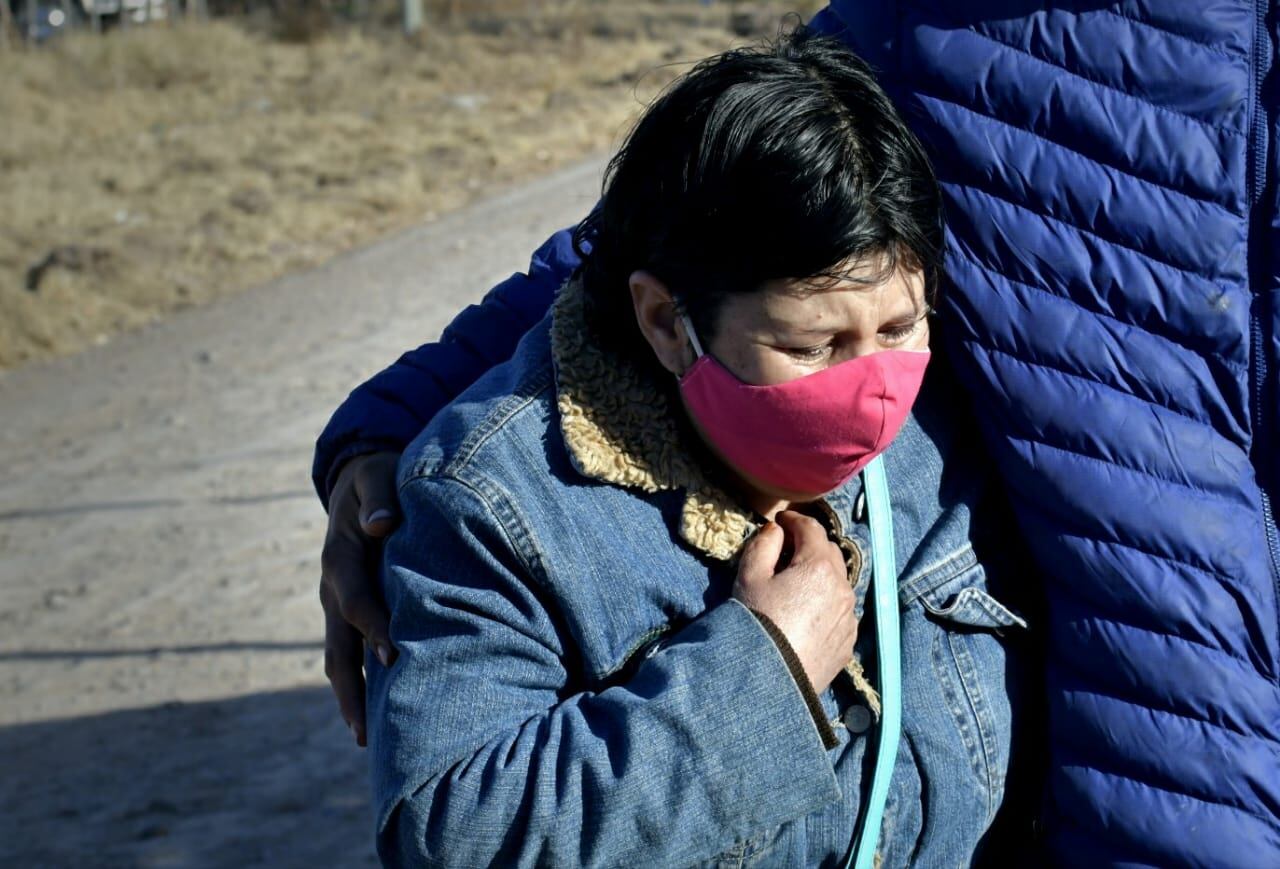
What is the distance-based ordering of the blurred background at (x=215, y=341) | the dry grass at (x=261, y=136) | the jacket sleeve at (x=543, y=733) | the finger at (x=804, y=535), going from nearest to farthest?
the jacket sleeve at (x=543, y=733) → the finger at (x=804, y=535) → the blurred background at (x=215, y=341) → the dry grass at (x=261, y=136)

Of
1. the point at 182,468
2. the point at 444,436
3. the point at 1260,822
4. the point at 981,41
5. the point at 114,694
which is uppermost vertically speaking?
the point at 981,41

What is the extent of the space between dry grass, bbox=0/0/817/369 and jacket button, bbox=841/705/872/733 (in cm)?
780

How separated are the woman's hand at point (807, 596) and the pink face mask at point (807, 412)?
0.09 metres

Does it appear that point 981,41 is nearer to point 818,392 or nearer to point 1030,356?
point 1030,356

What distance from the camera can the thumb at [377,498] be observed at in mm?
1950

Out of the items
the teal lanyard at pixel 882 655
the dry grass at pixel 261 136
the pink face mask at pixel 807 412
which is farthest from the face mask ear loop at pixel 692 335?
the dry grass at pixel 261 136

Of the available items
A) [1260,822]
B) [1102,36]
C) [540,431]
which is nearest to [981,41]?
[1102,36]

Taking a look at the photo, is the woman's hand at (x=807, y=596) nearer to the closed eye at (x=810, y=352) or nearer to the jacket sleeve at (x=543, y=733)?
the jacket sleeve at (x=543, y=733)

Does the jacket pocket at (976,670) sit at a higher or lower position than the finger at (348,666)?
higher

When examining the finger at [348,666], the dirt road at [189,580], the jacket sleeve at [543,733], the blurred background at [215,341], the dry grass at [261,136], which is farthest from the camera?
the dry grass at [261,136]

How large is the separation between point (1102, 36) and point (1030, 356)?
41cm

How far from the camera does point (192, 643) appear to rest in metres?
4.97

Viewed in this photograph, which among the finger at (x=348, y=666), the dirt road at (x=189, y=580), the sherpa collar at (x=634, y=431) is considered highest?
the sherpa collar at (x=634, y=431)

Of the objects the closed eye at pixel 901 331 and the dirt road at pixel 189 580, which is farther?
the dirt road at pixel 189 580
